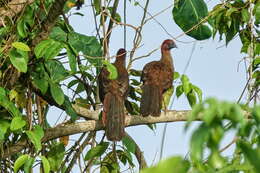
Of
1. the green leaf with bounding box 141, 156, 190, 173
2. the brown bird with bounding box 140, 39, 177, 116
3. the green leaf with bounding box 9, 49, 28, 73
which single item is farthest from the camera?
the brown bird with bounding box 140, 39, 177, 116

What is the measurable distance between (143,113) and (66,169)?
1.95 feet

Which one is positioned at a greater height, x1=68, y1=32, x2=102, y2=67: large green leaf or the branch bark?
x1=68, y1=32, x2=102, y2=67: large green leaf

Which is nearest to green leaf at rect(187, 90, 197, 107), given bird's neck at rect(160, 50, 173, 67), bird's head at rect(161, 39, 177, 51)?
bird's neck at rect(160, 50, 173, 67)

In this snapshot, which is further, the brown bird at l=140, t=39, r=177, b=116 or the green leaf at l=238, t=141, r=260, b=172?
the brown bird at l=140, t=39, r=177, b=116

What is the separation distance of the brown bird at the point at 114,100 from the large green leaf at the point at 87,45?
135mm

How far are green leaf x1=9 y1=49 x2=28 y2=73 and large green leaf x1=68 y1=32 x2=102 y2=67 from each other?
2.18ft

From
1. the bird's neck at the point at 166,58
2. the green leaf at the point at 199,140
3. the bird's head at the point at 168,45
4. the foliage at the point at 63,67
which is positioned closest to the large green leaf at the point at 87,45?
the foliage at the point at 63,67

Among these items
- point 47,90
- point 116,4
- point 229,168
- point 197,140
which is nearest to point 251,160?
point 197,140

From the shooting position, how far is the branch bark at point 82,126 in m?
3.68

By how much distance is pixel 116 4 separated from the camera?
4492 mm

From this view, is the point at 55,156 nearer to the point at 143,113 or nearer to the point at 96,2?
the point at 143,113

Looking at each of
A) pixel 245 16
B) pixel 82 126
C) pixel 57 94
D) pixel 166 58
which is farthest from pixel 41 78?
pixel 166 58

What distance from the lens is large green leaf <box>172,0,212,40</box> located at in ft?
14.0

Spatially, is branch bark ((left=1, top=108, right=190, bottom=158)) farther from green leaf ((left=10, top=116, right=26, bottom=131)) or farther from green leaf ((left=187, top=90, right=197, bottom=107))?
green leaf ((left=10, top=116, right=26, bottom=131))
